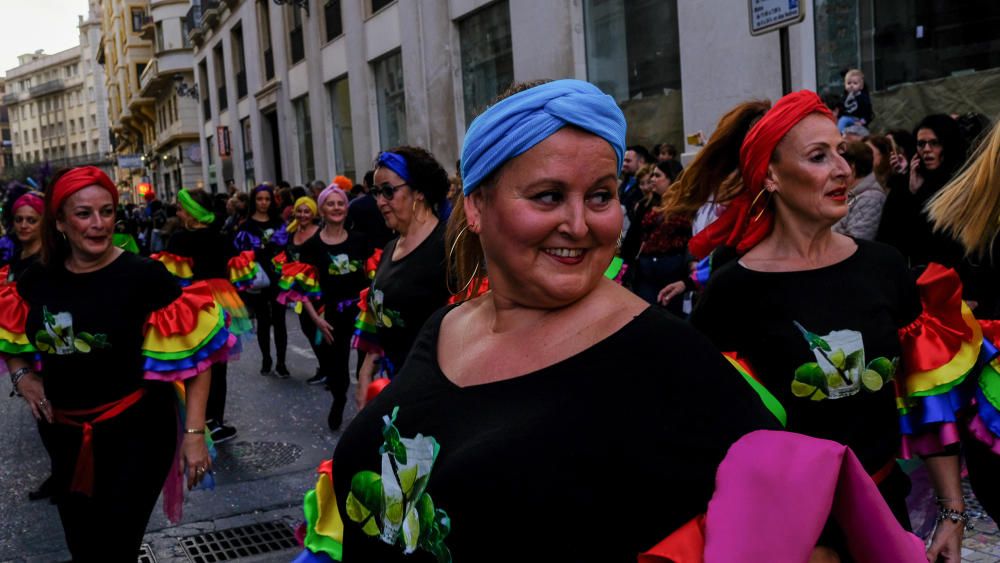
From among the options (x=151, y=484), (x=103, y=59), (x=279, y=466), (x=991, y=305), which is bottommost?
(x=279, y=466)

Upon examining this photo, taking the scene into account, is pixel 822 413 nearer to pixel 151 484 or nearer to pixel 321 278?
pixel 151 484

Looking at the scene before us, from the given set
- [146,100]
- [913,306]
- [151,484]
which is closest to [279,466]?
[151,484]

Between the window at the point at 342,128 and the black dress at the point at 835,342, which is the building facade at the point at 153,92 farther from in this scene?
the black dress at the point at 835,342

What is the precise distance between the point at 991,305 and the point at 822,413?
89 cm

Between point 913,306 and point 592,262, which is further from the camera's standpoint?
point 913,306

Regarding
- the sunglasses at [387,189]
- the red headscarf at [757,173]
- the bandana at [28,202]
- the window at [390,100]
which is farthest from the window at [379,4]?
the red headscarf at [757,173]

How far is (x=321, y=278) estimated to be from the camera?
845cm

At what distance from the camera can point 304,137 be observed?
27969 millimetres

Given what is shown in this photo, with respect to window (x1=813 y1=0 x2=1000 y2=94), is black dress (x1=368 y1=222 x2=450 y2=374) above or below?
below

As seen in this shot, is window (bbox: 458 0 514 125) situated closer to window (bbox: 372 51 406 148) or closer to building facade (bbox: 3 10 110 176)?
window (bbox: 372 51 406 148)

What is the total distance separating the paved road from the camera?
17.6 feet

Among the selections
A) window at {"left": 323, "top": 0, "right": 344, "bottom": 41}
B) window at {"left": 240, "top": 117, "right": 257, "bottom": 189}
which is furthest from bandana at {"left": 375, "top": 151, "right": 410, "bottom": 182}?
window at {"left": 240, "top": 117, "right": 257, "bottom": 189}

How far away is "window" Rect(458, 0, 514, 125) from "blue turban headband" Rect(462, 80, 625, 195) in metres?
13.8

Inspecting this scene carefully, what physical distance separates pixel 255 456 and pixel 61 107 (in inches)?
5266
